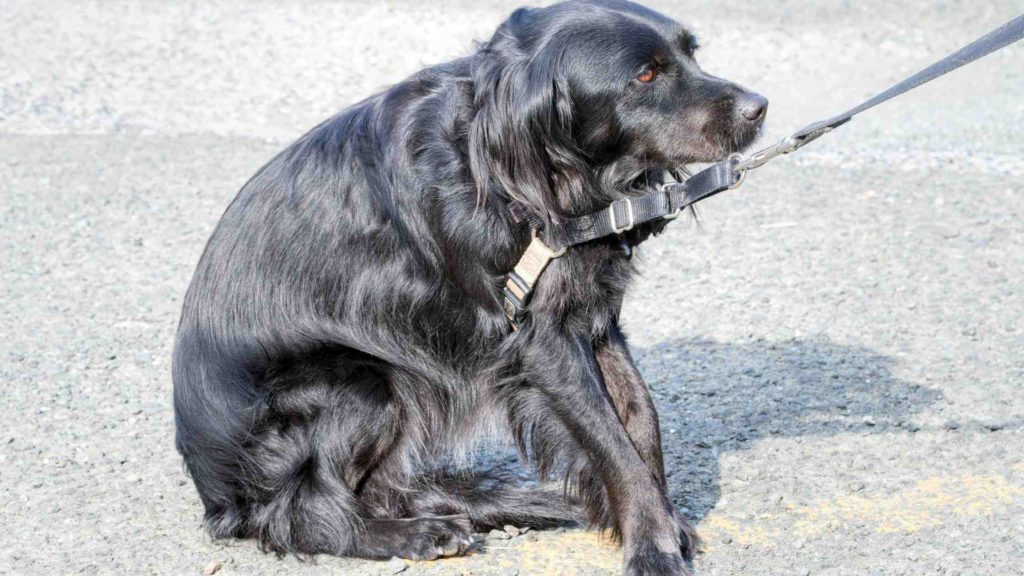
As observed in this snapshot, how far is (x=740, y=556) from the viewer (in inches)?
131

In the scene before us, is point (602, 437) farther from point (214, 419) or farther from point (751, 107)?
point (214, 419)

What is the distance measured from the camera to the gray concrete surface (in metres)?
3.52

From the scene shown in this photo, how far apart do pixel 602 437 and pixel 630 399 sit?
33 centimetres

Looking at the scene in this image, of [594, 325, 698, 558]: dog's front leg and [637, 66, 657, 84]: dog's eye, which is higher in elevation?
[637, 66, 657, 84]: dog's eye

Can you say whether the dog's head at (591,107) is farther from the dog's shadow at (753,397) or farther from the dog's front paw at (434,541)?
the dog's shadow at (753,397)

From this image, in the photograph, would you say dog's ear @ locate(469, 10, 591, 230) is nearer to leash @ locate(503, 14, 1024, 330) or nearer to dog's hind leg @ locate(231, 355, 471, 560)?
leash @ locate(503, 14, 1024, 330)

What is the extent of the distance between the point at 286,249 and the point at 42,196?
16.8ft

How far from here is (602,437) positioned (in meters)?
3.30

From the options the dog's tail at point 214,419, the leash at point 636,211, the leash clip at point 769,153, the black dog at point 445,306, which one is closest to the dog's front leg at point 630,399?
the black dog at point 445,306

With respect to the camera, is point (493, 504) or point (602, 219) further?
point (493, 504)

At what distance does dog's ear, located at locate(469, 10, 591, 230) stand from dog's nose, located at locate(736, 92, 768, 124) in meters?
0.51

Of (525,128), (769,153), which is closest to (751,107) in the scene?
(769,153)

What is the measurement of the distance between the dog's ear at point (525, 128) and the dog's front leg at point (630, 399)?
594 millimetres

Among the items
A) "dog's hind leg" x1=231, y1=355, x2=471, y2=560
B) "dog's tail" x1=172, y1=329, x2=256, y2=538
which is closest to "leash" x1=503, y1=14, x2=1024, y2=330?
"dog's hind leg" x1=231, y1=355, x2=471, y2=560
